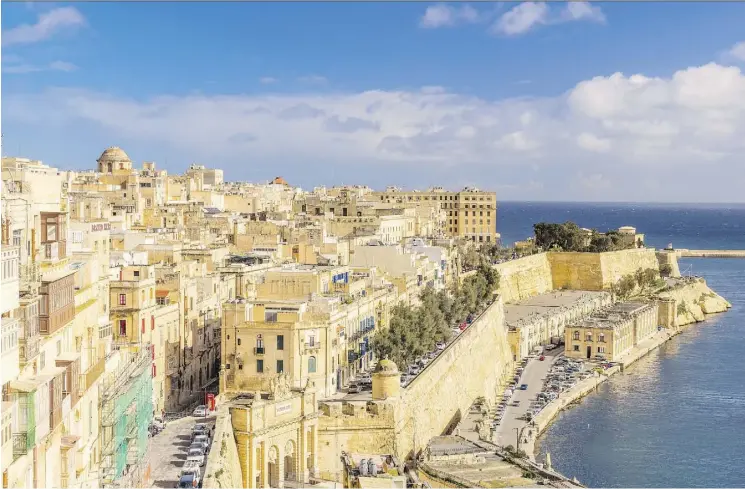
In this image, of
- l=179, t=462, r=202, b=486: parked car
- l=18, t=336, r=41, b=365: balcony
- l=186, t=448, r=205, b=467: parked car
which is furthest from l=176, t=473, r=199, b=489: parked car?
l=18, t=336, r=41, b=365: balcony

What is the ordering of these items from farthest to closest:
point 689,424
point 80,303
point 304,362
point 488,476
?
1. point 689,424
2. point 304,362
3. point 488,476
4. point 80,303

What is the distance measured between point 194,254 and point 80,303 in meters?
14.3

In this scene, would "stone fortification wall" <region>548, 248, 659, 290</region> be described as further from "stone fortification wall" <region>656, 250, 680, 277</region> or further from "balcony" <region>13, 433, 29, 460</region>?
"balcony" <region>13, 433, 29, 460</region>

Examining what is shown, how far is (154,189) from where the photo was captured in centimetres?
4616

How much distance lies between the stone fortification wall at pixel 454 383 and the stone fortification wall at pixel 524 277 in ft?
40.8

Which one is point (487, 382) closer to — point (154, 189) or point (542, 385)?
point (542, 385)

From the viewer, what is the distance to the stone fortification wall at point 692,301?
168ft

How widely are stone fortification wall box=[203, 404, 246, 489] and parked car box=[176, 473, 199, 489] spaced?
0.19m

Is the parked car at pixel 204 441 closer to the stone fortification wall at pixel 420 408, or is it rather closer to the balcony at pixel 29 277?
the stone fortification wall at pixel 420 408

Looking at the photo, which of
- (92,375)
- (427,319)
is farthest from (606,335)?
(92,375)

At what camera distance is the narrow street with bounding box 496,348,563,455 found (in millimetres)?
25750

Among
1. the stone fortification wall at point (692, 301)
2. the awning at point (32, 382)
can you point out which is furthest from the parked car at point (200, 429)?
the stone fortification wall at point (692, 301)

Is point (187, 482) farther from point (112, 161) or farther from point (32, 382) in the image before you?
point (112, 161)

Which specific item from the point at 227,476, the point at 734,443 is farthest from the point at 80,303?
the point at 734,443
